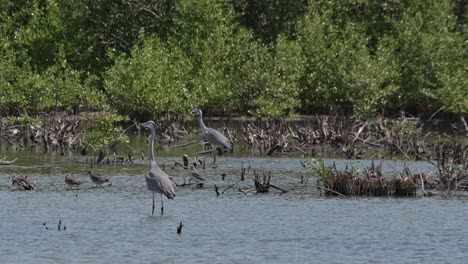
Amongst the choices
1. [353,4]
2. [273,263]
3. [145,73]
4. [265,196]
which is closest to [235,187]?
[265,196]

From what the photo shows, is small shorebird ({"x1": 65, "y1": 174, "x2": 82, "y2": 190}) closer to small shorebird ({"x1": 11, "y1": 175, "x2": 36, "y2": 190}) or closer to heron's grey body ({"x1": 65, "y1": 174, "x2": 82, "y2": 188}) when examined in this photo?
heron's grey body ({"x1": 65, "y1": 174, "x2": 82, "y2": 188})

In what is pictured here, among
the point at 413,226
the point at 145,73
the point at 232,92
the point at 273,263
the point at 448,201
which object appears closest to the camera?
the point at 273,263

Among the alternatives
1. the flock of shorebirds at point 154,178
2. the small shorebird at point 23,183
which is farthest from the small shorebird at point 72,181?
the small shorebird at point 23,183

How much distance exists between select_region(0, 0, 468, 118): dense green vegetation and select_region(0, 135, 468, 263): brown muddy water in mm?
16260

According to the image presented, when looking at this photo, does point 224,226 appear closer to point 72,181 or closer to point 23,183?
point 72,181

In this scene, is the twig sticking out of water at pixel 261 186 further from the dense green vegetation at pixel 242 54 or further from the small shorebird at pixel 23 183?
the dense green vegetation at pixel 242 54

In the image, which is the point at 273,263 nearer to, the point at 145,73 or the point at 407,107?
the point at 145,73

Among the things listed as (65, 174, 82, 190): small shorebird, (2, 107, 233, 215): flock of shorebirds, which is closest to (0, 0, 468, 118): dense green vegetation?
(2, 107, 233, 215): flock of shorebirds

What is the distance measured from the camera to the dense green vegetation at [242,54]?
38.6 meters

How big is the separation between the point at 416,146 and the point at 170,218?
1046 centimetres

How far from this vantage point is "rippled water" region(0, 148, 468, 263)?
14305 mm

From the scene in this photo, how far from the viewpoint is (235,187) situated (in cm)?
2070

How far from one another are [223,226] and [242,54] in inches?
1012

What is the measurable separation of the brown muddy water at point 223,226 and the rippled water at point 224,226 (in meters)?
0.01
